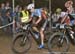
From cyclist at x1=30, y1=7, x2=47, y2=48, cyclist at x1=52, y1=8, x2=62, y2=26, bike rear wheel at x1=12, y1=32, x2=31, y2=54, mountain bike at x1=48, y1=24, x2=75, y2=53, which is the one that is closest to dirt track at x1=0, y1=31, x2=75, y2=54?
cyclist at x1=30, y1=7, x2=47, y2=48

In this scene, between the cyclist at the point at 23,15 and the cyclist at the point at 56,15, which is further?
the cyclist at the point at 56,15

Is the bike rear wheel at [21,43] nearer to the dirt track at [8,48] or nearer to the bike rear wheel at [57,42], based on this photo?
the dirt track at [8,48]

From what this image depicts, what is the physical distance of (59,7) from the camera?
1523 cm

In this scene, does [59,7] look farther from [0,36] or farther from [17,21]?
[0,36]

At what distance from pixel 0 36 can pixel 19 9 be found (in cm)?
151

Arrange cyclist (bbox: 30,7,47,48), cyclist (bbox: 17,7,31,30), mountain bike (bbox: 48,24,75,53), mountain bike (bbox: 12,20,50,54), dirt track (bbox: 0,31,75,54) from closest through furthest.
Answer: mountain bike (bbox: 48,24,75,53), mountain bike (bbox: 12,20,50,54), cyclist (bbox: 30,7,47,48), dirt track (bbox: 0,31,75,54), cyclist (bbox: 17,7,31,30)

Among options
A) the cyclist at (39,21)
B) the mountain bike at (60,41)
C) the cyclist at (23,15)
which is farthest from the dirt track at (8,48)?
the cyclist at (23,15)

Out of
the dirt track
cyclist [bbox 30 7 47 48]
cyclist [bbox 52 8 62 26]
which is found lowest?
the dirt track

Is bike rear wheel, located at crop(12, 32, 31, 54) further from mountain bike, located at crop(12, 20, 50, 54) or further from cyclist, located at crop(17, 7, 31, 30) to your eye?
cyclist, located at crop(17, 7, 31, 30)

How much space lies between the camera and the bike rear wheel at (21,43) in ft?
33.9

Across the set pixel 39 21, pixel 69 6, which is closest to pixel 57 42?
pixel 39 21

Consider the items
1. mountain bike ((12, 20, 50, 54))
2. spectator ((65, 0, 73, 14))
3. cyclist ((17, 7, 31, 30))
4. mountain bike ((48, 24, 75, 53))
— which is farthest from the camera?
cyclist ((17, 7, 31, 30))

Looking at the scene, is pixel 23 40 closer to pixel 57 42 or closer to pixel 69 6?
pixel 57 42

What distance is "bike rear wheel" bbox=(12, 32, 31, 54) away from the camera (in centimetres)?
1032
